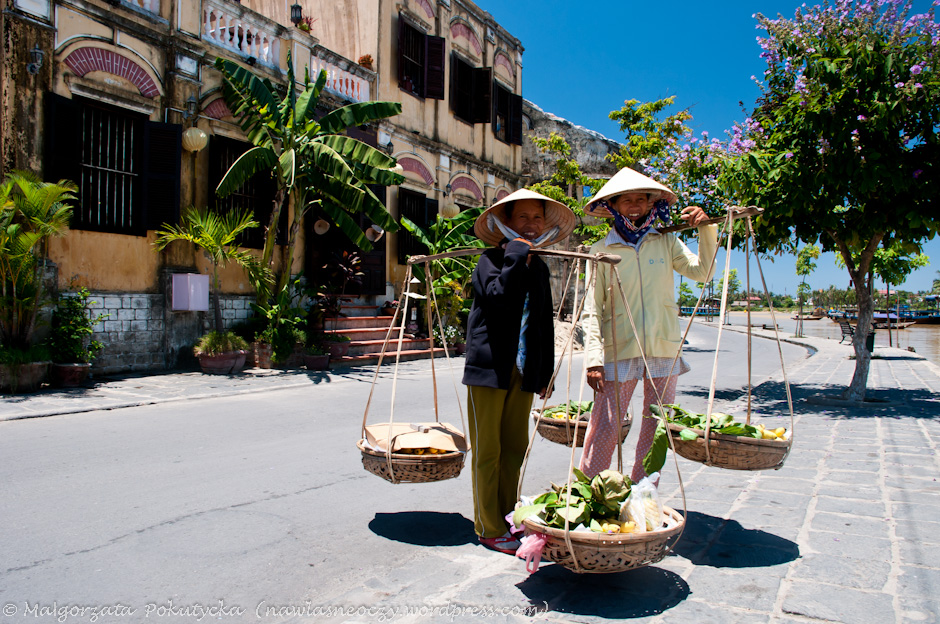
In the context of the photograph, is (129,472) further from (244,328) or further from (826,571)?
(244,328)

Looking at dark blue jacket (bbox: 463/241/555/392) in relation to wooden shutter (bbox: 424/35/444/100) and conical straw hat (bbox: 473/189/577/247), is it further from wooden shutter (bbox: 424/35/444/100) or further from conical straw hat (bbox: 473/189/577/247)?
wooden shutter (bbox: 424/35/444/100)

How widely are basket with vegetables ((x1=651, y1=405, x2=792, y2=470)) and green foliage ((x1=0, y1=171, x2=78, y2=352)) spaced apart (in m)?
8.16

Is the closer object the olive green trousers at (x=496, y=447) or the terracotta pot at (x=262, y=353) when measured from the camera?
the olive green trousers at (x=496, y=447)

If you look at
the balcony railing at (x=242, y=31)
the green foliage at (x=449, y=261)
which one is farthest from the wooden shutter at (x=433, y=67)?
the balcony railing at (x=242, y=31)

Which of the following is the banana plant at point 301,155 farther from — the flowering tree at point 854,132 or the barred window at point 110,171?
the flowering tree at point 854,132

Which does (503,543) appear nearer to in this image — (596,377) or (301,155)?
(596,377)

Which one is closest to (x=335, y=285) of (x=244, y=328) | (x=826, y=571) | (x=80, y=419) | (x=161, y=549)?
(x=244, y=328)

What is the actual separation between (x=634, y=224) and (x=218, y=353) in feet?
28.1

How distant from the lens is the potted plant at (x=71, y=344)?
28.9 feet

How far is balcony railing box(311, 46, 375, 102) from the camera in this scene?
14.3 metres

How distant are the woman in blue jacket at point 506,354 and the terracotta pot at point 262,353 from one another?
8.79 m

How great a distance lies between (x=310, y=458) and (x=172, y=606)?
9.07ft

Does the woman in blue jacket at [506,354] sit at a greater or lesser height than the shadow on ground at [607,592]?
greater

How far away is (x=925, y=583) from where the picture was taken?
2.93 meters
